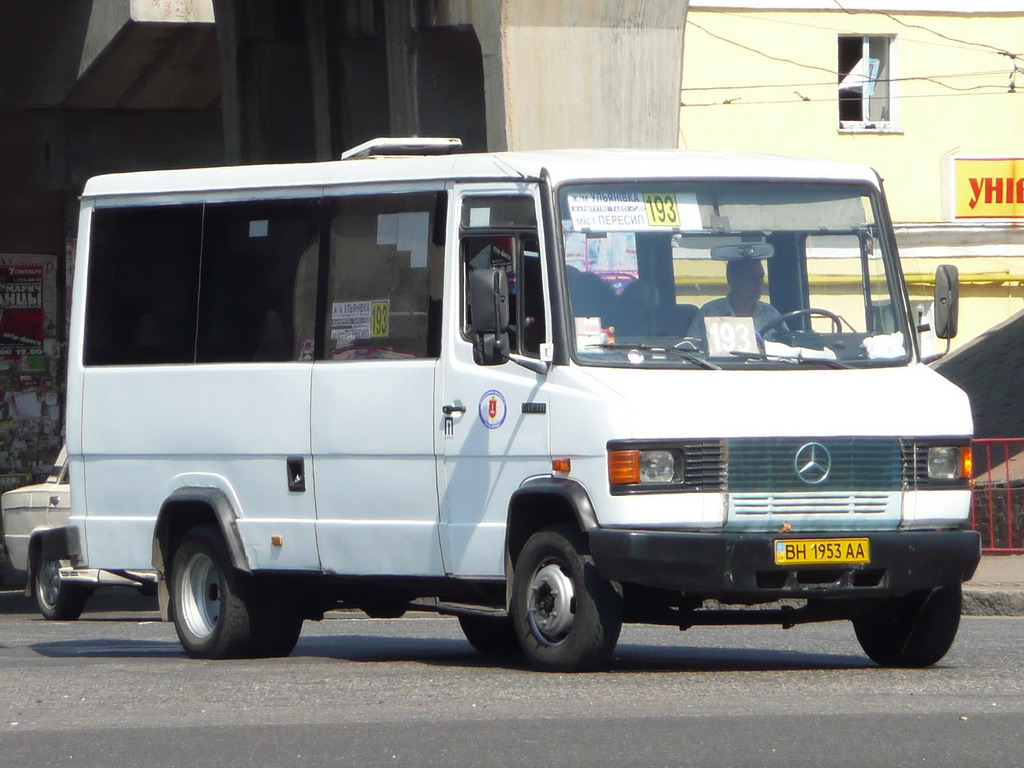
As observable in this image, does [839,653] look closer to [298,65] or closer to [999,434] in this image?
[298,65]

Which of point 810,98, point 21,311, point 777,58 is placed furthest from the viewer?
point 810,98

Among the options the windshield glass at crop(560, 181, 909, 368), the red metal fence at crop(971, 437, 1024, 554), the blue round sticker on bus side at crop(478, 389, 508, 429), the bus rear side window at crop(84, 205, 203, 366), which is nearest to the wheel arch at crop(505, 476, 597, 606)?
the blue round sticker on bus side at crop(478, 389, 508, 429)

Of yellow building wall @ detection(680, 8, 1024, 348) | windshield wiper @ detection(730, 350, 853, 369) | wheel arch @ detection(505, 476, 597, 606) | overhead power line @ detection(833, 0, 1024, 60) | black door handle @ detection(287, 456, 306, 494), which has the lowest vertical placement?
wheel arch @ detection(505, 476, 597, 606)

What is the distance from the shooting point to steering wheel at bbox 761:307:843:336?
10.2m

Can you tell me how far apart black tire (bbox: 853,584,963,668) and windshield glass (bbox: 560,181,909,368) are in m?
1.20

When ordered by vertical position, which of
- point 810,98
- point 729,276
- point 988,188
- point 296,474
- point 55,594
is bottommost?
point 55,594

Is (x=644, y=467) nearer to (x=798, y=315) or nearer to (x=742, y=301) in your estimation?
(x=742, y=301)

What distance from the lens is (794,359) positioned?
10078mm

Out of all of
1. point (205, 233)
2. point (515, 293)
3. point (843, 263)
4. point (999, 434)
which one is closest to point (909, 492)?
point (843, 263)

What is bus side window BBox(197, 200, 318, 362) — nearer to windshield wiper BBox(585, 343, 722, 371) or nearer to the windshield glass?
the windshield glass

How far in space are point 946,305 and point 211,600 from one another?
4401 millimetres

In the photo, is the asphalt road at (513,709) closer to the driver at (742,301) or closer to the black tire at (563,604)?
the black tire at (563,604)

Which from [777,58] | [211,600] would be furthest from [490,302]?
[777,58]

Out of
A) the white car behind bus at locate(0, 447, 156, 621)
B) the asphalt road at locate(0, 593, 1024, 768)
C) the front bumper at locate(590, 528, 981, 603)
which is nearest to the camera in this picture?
the asphalt road at locate(0, 593, 1024, 768)
